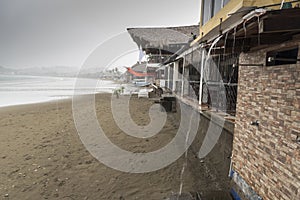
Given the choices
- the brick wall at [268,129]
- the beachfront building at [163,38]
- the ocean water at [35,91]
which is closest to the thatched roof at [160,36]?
the beachfront building at [163,38]

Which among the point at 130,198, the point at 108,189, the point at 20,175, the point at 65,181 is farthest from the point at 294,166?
the point at 20,175

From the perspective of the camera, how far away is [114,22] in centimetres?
2159

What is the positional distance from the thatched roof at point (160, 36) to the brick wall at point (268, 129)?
14.2 feet

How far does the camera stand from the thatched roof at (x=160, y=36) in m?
7.43

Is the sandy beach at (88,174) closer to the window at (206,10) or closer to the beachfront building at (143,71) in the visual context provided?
the window at (206,10)

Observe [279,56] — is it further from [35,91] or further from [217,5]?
[35,91]

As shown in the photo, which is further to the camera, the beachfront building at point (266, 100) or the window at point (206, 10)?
the window at point (206, 10)

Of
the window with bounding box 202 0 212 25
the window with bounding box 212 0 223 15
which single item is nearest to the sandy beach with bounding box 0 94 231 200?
the window with bounding box 212 0 223 15

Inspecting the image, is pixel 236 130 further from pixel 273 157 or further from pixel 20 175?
pixel 20 175

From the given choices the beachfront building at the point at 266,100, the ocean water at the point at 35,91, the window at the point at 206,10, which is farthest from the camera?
the ocean water at the point at 35,91

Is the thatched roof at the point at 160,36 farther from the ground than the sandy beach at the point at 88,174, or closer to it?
farther from the ground

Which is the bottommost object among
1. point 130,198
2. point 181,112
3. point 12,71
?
point 130,198

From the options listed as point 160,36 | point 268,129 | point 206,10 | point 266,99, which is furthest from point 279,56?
point 160,36

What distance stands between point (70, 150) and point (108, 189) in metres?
2.63
